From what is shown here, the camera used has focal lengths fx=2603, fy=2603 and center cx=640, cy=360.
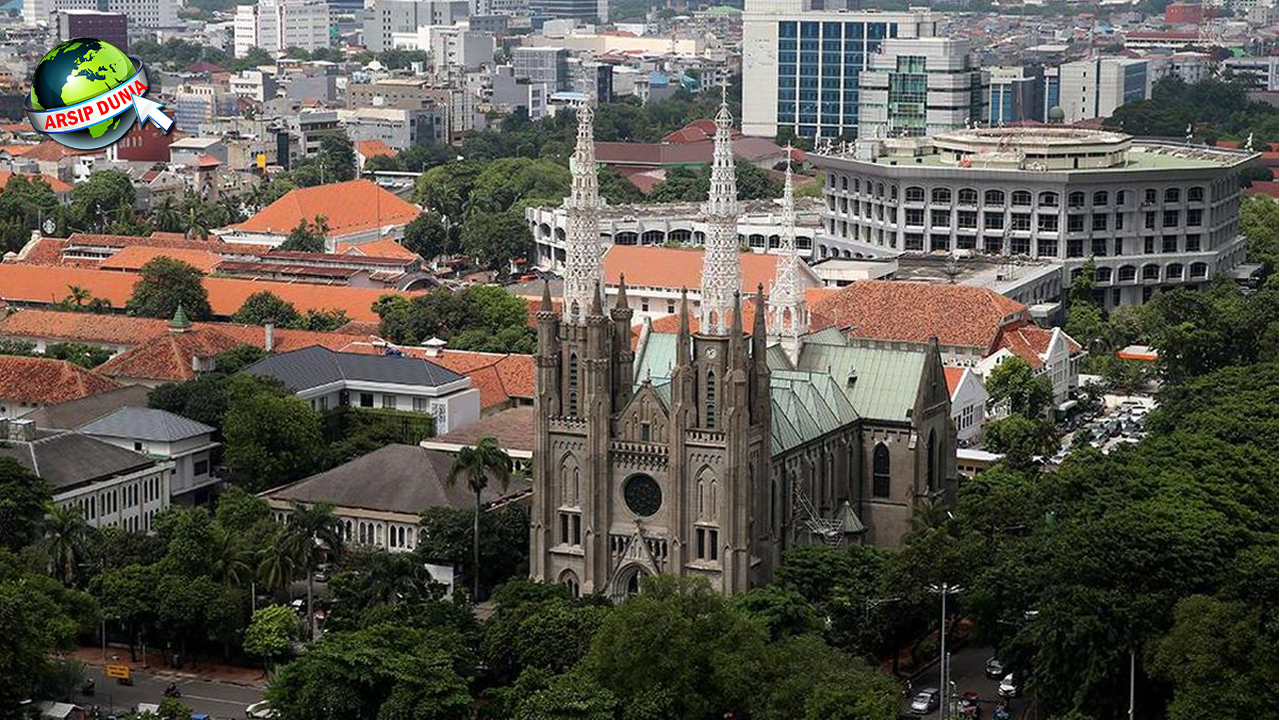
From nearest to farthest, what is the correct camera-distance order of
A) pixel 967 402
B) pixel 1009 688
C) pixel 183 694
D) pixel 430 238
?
pixel 1009 688 → pixel 183 694 → pixel 967 402 → pixel 430 238

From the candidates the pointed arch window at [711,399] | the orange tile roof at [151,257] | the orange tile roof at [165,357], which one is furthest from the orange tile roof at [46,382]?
the orange tile roof at [151,257]

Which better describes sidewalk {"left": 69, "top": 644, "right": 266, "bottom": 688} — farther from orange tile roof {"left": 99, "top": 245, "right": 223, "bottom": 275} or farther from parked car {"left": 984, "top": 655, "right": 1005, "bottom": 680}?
orange tile roof {"left": 99, "top": 245, "right": 223, "bottom": 275}

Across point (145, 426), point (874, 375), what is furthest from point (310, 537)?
point (874, 375)

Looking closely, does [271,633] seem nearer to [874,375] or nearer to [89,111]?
[874,375]

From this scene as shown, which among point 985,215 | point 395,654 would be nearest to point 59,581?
point 395,654

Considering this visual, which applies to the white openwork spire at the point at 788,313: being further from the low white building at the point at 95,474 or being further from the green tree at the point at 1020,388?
the low white building at the point at 95,474

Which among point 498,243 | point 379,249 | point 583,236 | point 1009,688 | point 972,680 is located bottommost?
point 972,680
